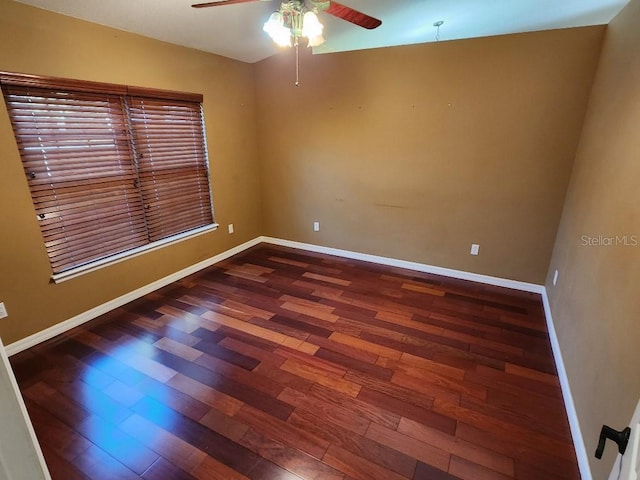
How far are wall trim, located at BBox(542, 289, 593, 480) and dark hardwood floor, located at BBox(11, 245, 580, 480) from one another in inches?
1.4

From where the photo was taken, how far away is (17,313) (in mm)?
2254

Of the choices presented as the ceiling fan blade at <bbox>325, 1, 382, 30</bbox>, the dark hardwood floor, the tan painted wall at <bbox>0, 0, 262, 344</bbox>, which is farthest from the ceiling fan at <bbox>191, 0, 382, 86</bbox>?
the dark hardwood floor

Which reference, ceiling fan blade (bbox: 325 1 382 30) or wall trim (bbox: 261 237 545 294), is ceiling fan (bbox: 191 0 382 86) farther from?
wall trim (bbox: 261 237 545 294)

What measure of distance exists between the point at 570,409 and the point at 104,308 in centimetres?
347

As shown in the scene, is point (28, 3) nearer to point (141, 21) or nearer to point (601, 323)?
point (141, 21)

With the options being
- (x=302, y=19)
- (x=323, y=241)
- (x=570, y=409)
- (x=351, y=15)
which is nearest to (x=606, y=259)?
(x=570, y=409)

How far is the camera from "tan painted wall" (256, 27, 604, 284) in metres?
2.73

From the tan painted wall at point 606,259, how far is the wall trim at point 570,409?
0.05 m

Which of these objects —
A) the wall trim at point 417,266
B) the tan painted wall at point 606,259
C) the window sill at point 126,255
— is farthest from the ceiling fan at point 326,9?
the wall trim at point 417,266

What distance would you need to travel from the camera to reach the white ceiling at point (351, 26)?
2.26 metres

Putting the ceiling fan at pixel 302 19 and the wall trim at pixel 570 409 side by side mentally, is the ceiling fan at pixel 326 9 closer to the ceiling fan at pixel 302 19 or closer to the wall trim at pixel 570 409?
the ceiling fan at pixel 302 19

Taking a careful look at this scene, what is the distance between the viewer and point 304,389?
1971 millimetres

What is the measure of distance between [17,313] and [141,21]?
237 centimetres

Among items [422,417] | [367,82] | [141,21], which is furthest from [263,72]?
[422,417]
